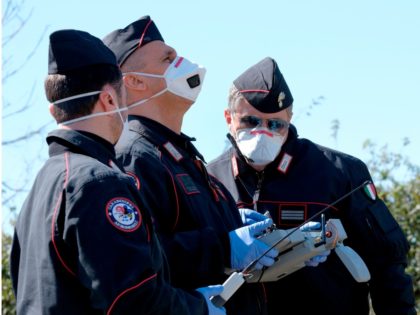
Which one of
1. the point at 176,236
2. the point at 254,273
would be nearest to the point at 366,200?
the point at 254,273

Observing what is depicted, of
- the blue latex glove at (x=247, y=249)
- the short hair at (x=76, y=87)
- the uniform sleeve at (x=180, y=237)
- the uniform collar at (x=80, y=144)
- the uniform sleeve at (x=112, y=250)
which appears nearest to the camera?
the uniform sleeve at (x=112, y=250)

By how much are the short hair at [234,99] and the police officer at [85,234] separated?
191 centimetres

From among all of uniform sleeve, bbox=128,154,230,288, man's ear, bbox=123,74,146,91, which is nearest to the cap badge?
man's ear, bbox=123,74,146,91

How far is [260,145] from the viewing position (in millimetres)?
5289

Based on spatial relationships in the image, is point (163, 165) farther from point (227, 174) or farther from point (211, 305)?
point (227, 174)

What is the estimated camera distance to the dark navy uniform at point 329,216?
17.2 ft

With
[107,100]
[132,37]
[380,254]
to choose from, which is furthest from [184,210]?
[380,254]

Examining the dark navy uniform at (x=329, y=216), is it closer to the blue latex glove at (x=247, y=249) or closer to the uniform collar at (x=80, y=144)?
the blue latex glove at (x=247, y=249)

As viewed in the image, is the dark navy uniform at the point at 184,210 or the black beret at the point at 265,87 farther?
the black beret at the point at 265,87

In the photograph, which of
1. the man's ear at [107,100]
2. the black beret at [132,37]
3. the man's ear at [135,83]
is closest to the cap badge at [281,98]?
the black beret at [132,37]

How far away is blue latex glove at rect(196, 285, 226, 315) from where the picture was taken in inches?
145

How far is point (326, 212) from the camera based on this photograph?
5219 millimetres

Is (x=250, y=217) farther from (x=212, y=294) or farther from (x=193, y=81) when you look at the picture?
(x=212, y=294)

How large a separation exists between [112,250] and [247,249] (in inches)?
43.6
